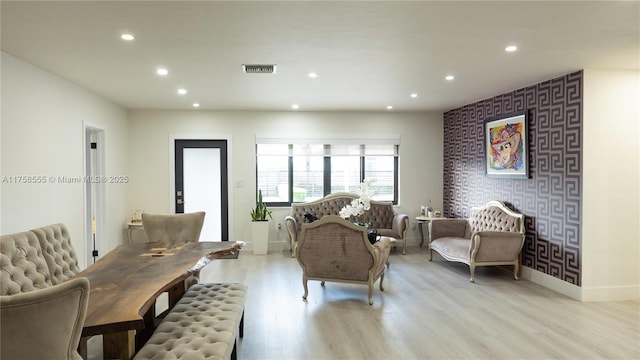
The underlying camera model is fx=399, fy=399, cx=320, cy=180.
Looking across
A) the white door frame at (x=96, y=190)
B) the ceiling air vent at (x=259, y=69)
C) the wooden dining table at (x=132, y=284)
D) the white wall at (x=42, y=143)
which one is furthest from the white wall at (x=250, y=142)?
the wooden dining table at (x=132, y=284)

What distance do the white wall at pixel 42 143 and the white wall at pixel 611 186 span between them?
5524mm

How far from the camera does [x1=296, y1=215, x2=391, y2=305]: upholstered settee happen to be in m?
4.04

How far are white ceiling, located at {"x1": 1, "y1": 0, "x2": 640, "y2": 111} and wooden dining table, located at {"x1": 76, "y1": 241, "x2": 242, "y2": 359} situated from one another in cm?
169

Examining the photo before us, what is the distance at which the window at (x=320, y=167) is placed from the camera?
7.08 metres

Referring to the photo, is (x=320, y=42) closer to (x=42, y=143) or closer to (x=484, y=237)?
(x=42, y=143)

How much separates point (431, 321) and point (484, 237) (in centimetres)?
175

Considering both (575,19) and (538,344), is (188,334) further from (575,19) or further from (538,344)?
(575,19)

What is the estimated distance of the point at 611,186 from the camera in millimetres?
4262

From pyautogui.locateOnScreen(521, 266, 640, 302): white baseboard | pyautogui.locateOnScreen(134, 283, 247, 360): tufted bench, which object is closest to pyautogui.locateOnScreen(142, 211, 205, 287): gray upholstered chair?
pyautogui.locateOnScreen(134, 283, 247, 360): tufted bench

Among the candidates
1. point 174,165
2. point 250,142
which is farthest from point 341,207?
point 174,165

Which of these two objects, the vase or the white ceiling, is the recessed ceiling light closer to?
the white ceiling

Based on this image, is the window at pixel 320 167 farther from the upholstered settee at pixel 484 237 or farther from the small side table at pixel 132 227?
the small side table at pixel 132 227

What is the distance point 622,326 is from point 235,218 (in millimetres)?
5384

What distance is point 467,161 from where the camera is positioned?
6.51 metres
